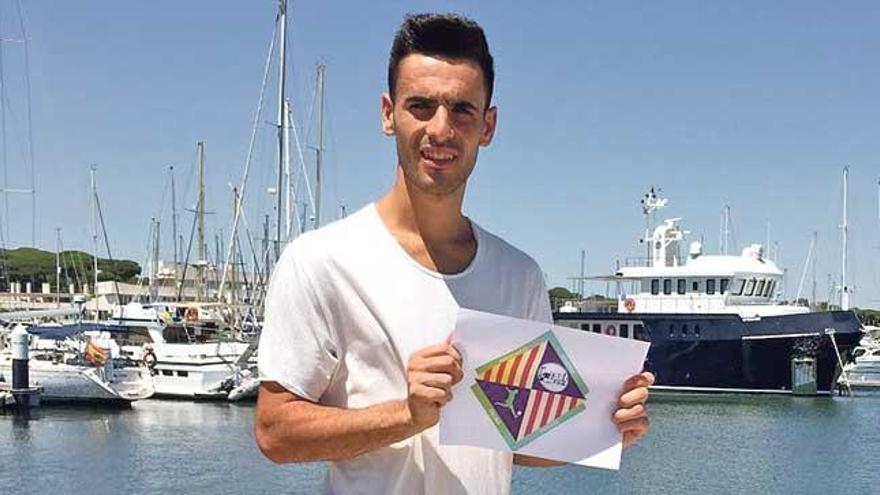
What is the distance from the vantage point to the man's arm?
172cm

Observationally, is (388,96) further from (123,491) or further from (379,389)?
(123,491)

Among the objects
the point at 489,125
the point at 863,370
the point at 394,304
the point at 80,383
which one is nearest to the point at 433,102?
the point at 489,125

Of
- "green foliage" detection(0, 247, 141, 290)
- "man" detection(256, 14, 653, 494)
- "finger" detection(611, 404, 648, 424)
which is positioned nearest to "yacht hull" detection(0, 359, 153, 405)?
"man" detection(256, 14, 653, 494)

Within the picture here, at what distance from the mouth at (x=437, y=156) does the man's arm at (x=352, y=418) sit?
12.8 inches

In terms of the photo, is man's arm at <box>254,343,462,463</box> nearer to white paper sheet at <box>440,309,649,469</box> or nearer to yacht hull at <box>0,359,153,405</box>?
white paper sheet at <box>440,309,649,469</box>

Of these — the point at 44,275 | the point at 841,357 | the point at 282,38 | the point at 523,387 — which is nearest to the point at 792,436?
the point at 841,357

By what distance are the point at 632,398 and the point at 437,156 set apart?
0.54 meters

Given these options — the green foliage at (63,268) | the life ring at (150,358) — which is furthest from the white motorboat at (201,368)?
the green foliage at (63,268)

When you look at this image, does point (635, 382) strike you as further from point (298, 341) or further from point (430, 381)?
point (298, 341)

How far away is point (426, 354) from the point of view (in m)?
1.73

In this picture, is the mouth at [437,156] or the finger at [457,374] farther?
the mouth at [437,156]

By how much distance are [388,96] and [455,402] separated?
1.81 ft

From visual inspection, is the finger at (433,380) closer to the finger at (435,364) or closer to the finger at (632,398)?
the finger at (435,364)

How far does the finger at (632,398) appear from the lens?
194 centimetres
